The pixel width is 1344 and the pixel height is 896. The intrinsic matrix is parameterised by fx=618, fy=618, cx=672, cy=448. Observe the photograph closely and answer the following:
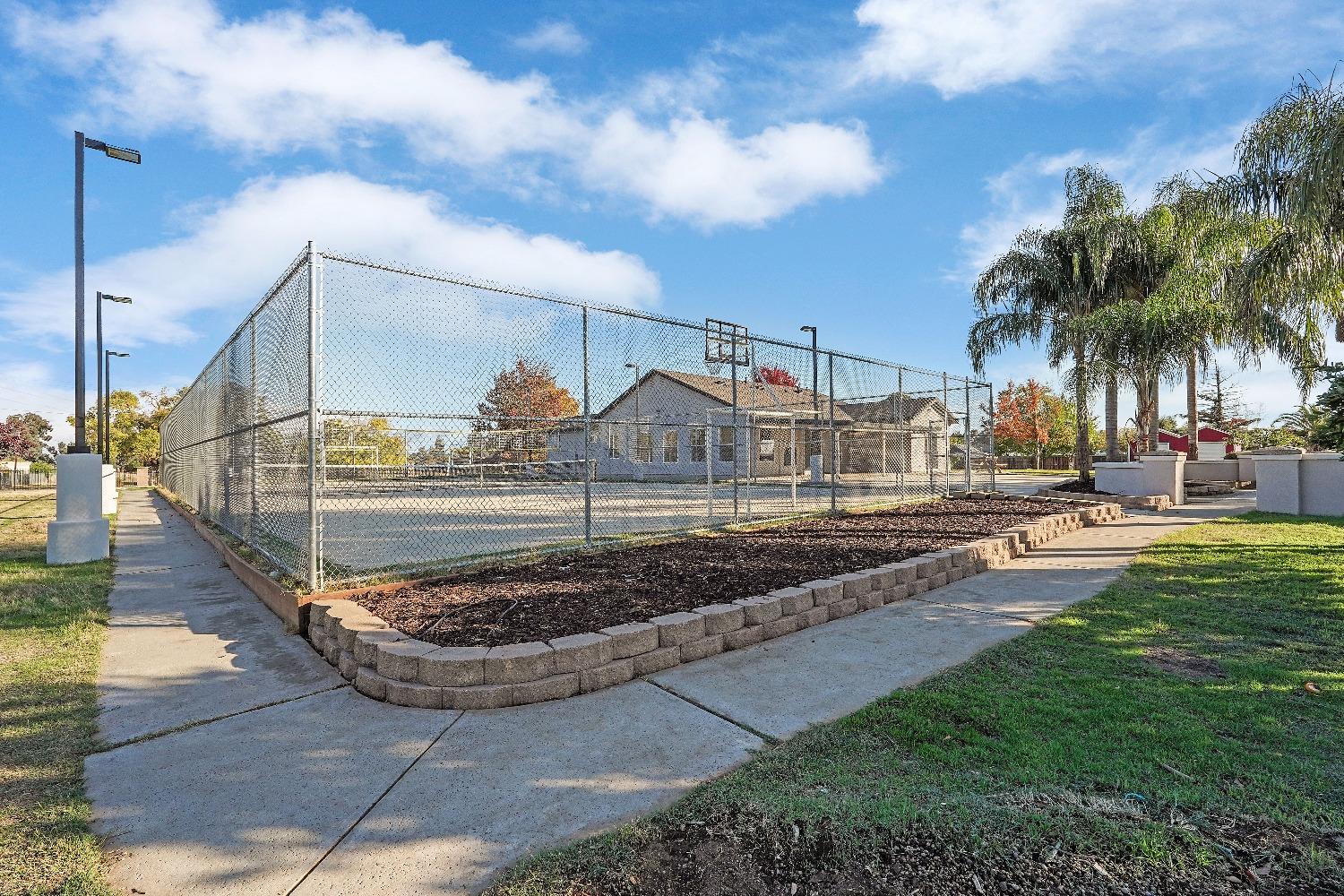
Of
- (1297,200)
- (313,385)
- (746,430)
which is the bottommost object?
(746,430)

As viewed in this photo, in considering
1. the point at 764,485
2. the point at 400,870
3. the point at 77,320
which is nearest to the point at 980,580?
the point at 400,870

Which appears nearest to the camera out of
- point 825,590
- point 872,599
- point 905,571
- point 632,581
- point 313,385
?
point 313,385

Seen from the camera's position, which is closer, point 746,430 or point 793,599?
point 793,599

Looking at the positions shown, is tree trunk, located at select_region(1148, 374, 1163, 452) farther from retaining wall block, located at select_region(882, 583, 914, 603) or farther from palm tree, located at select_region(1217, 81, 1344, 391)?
retaining wall block, located at select_region(882, 583, 914, 603)

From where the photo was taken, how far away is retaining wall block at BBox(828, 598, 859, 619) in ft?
15.8

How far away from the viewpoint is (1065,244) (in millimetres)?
17656

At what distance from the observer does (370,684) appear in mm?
3387

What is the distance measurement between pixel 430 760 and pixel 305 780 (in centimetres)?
48

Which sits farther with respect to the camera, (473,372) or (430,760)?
(473,372)

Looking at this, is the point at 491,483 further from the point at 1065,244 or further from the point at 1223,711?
the point at 1065,244

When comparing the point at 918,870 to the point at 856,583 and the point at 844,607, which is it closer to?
the point at 844,607

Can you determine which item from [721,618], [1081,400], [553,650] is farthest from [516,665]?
[1081,400]

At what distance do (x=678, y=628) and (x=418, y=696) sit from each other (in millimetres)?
1496

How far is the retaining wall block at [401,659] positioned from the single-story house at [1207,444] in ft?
78.3
